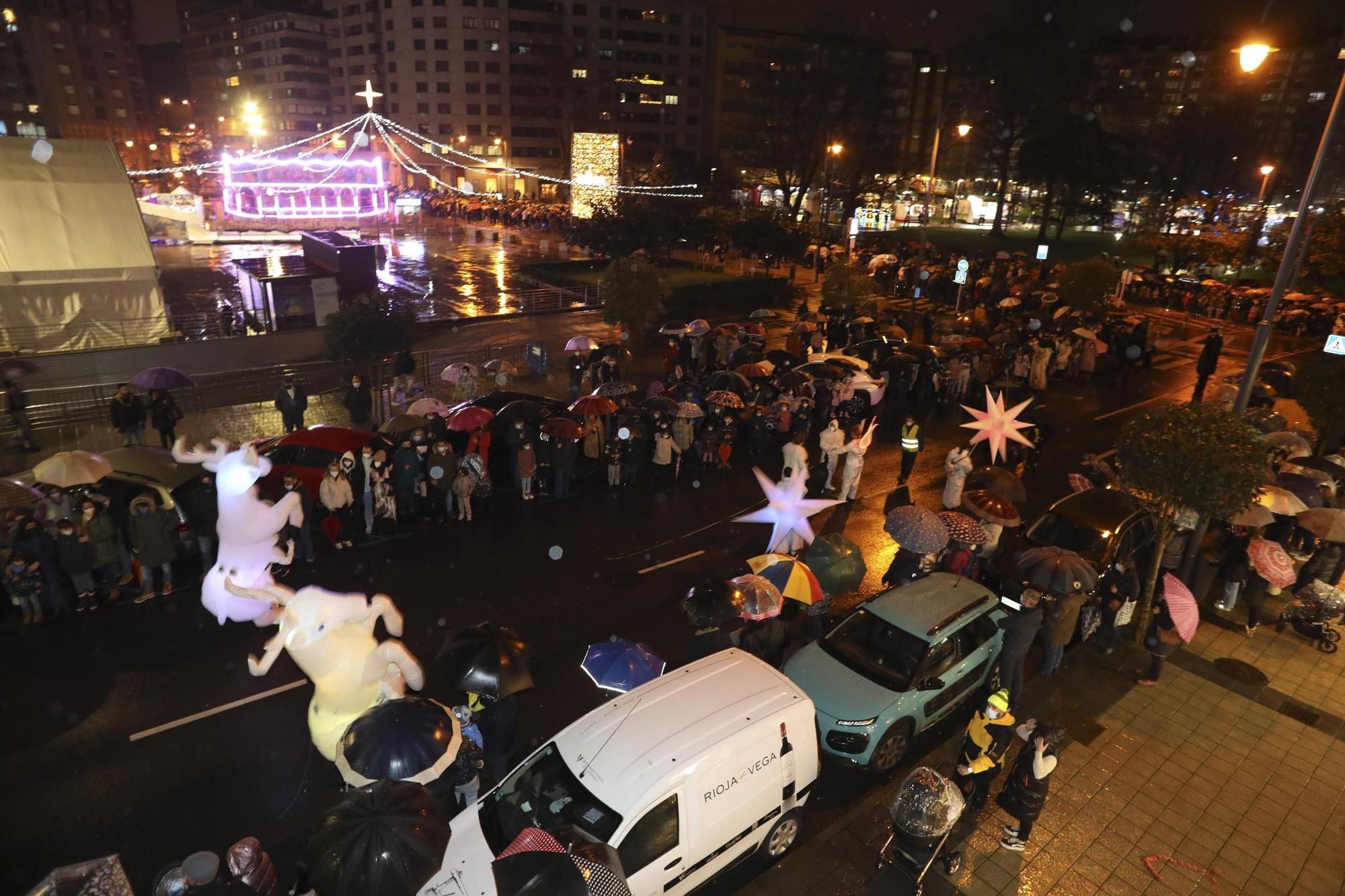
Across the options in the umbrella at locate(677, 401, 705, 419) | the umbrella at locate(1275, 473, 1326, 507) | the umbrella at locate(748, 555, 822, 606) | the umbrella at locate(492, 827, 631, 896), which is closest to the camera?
the umbrella at locate(492, 827, 631, 896)

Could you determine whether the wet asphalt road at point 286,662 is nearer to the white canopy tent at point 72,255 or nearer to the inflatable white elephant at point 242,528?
the inflatable white elephant at point 242,528

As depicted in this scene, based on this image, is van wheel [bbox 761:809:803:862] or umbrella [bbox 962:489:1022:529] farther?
umbrella [bbox 962:489:1022:529]

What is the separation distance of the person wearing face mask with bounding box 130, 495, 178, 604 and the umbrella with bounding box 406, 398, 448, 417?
432 cm

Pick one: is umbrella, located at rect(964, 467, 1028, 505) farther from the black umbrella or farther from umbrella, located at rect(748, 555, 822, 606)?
the black umbrella

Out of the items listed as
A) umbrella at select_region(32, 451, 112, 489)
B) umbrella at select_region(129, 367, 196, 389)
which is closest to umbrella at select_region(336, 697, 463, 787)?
umbrella at select_region(32, 451, 112, 489)

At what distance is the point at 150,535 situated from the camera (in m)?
9.78

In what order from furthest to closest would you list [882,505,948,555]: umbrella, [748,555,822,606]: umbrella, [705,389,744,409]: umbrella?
[705,389,744,409]: umbrella → [882,505,948,555]: umbrella → [748,555,822,606]: umbrella

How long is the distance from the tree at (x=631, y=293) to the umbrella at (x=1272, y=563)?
1660cm

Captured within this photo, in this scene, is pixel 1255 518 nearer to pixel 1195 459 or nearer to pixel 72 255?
pixel 1195 459

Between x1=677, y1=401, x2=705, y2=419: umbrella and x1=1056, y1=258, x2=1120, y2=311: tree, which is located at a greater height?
x1=1056, y1=258, x2=1120, y2=311: tree

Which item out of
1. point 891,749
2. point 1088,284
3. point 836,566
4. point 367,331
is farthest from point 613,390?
point 1088,284

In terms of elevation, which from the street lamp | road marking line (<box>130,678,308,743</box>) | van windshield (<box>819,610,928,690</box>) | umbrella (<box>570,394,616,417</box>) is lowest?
road marking line (<box>130,678,308,743</box>)

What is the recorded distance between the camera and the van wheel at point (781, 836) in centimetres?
629

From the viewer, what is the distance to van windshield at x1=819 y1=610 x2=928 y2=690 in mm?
7629
